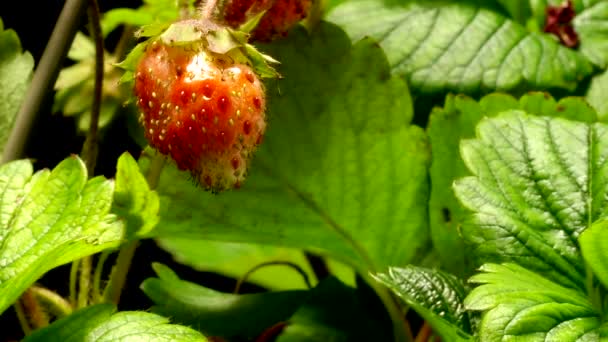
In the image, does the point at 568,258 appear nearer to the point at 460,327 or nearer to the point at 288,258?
the point at 460,327

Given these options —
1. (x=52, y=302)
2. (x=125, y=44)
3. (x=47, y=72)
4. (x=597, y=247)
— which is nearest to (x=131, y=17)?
(x=125, y=44)

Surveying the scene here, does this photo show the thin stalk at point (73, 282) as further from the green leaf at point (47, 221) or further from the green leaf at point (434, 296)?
the green leaf at point (434, 296)

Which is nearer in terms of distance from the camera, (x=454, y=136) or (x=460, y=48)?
(x=454, y=136)

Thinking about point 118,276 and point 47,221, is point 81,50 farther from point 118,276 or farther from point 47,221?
point 47,221

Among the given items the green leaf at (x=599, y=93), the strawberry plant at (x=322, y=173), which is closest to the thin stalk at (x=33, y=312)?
the strawberry plant at (x=322, y=173)

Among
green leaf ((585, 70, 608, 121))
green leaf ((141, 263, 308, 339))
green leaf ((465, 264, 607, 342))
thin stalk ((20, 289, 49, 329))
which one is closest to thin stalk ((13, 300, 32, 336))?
thin stalk ((20, 289, 49, 329))

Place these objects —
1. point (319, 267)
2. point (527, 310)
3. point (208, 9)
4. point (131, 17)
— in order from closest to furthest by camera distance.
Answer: point (527, 310) → point (208, 9) → point (131, 17) → point (319, 267)
